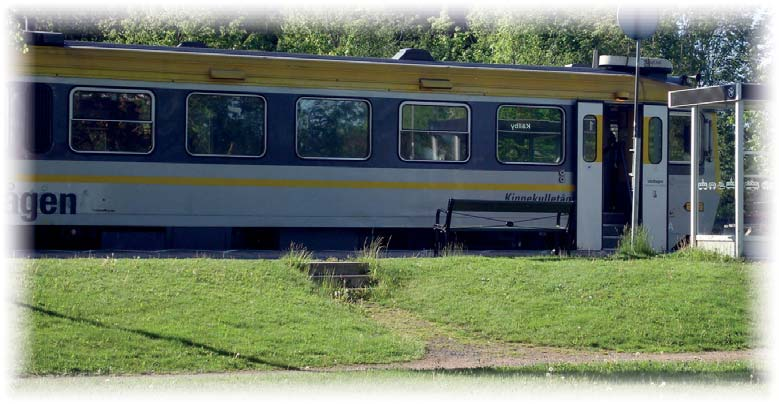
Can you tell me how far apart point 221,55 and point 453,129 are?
4.11m

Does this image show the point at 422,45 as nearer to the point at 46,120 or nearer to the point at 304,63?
the point at 304,63

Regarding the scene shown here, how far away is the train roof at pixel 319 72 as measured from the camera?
57.5ft

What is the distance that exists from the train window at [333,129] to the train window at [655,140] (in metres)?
5.24

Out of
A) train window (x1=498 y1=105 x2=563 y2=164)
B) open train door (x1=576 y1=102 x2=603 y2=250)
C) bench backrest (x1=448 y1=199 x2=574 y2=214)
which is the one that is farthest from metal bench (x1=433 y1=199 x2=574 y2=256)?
train window (x1=498 y1=105 x2=563 y2=164)

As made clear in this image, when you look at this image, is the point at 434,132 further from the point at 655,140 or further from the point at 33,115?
the point at 33,115

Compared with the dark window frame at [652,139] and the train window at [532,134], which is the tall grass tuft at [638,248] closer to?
the train window at [532,134]

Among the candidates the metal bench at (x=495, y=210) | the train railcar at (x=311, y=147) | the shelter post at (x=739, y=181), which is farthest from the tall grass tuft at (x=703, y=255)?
the train railcar at (x=311, y=147)

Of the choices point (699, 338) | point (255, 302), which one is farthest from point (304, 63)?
point (699, 338)

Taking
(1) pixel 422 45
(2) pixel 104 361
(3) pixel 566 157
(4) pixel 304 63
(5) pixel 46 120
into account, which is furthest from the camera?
(1) pixel 422 45

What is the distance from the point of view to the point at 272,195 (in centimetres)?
1838

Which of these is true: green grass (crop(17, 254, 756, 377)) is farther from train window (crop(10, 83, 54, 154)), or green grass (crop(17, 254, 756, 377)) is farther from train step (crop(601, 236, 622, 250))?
train step (crop(601, 236, 622, 250))

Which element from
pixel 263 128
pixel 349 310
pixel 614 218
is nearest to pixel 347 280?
pixel 349 310

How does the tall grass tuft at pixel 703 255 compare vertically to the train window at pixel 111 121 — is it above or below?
below

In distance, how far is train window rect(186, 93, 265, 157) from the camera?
713 inches
